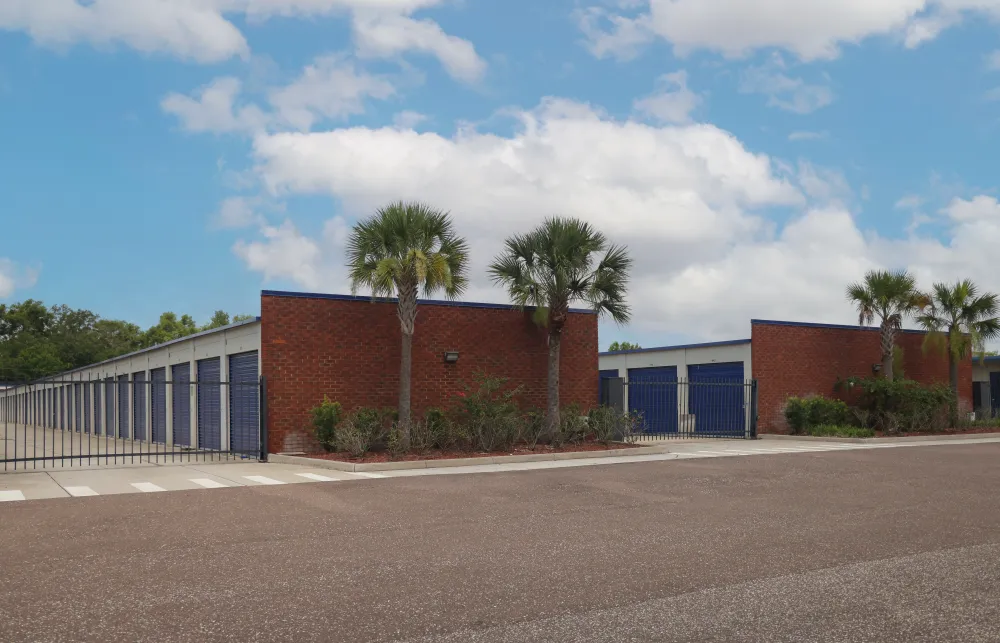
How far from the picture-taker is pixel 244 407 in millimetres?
20891

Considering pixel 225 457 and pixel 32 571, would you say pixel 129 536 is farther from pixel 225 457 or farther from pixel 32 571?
pixel 225 457

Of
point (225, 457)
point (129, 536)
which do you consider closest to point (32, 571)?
point (129, 536)

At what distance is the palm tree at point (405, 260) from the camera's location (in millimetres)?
18844

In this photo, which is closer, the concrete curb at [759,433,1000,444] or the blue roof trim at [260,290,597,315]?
the blue roof trim at [260,290,597,315]

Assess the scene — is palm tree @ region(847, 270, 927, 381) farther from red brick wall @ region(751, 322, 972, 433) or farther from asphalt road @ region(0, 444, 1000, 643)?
asphalt road @ region(0, 444, 1000, 643)

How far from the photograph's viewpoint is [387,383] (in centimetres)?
2086

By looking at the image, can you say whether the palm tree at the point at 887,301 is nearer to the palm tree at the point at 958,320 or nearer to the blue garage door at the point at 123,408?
the palm tree at the point at 958,320

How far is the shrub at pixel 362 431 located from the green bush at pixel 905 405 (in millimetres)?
16766

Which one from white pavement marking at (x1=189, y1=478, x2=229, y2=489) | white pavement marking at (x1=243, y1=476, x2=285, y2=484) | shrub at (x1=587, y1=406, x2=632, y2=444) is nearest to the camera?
white pavement marking at (x1=189, y1=478, x2=229, y2=489)

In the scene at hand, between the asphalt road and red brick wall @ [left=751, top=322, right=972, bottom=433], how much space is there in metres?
15.7

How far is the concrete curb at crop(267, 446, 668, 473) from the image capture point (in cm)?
1684

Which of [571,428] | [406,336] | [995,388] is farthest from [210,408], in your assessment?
[995,388]

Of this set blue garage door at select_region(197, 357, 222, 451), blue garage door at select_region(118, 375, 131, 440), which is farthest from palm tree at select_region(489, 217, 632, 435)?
blue garage door at select_region(118, 375, 131, 440)

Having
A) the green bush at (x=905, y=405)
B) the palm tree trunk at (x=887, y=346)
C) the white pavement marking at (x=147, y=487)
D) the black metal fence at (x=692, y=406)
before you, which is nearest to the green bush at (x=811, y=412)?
the green bush at (x=905, y=405)
